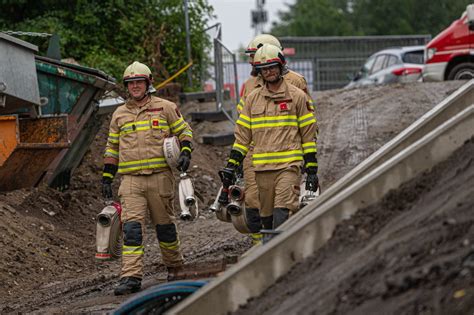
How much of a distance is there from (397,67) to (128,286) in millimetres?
17420

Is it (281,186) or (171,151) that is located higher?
(171,151)

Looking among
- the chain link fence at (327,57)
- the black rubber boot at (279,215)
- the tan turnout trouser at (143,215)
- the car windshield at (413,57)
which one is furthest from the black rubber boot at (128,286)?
the chain link fence at (327,57)

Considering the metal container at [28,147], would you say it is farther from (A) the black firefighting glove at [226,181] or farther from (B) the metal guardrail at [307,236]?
(B) the metal guardrail at [307,236]

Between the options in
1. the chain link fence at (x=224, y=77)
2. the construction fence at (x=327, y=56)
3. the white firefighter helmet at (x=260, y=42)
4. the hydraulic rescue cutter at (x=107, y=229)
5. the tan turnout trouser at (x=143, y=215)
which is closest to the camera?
the tan turnout trouser at (x=143, y=215)

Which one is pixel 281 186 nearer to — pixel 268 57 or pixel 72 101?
pixel 268 57

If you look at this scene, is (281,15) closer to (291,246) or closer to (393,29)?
(393,29)

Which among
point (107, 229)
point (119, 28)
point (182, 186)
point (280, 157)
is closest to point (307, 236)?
point (280, 157)

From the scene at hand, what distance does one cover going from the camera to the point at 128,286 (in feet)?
31.2

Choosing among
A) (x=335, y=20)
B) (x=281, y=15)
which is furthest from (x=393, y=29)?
(x=281, y=15)

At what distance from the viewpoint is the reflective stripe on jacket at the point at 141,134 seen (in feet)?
32.6

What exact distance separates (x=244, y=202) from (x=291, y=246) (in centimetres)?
381

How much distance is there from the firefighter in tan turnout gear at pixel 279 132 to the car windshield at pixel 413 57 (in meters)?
16.8

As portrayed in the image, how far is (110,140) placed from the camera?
398 inches

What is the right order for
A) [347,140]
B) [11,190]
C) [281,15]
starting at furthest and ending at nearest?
[281,15] < [347,140] < [11,190]
